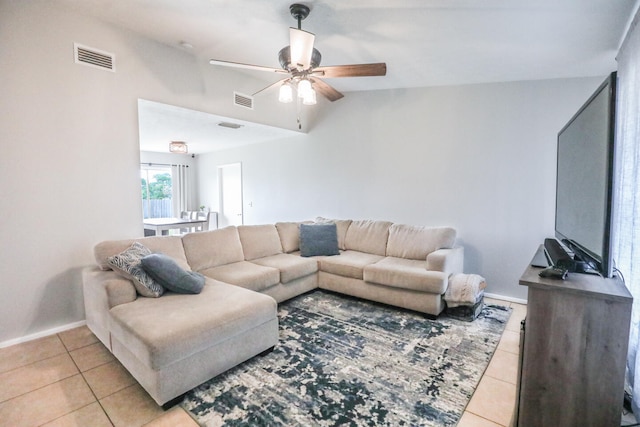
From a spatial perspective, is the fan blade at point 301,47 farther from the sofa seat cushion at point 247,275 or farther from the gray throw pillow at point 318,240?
the gray throw pillow at point 318,240

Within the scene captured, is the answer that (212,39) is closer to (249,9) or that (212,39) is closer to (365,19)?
(249,9)

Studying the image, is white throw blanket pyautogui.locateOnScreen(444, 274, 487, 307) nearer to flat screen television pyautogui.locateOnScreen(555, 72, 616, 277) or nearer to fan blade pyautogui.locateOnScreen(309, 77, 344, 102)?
flat screen television pyautogui.locateOnScreen(555, 72, 616, 277)

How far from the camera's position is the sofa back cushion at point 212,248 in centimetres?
309

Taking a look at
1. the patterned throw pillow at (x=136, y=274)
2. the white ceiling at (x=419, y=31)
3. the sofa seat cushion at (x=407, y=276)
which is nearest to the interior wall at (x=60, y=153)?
the white ceiling at (x=419, y=31)

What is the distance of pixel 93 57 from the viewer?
2.75 m

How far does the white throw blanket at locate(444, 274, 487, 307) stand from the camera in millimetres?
2846

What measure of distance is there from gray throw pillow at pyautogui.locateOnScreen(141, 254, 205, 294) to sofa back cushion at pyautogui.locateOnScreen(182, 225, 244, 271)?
2.46ft

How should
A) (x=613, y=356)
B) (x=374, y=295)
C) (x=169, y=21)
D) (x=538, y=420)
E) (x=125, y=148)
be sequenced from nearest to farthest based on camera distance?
(x=613, y=356), (x=538, y=420), (x=169, y=21), (x=125, y=148), (x=374, y=295)

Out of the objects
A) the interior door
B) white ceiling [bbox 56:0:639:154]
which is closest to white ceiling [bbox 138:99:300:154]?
the interior door

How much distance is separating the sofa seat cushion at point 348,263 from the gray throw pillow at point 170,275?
1.61 metres

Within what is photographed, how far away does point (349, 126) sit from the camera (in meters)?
4.63

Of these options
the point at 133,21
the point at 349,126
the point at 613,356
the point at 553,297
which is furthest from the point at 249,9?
the point at 613,356

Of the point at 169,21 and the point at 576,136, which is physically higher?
the point at 169,21

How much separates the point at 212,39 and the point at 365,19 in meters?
1.60
